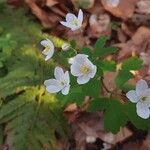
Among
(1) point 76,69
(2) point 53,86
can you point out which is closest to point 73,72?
(1) point 76,69

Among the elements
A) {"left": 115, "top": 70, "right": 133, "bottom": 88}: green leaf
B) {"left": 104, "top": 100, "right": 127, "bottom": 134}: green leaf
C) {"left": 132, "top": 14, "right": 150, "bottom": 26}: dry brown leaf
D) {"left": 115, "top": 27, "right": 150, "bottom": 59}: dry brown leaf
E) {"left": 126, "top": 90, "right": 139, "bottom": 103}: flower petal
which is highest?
{"left": 126, "top": 90, "right": 139, "bottom": 103}: flower petal

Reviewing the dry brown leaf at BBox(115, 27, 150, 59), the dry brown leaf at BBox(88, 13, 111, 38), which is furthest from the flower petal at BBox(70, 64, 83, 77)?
the dry brown leaf at BBox(88, 13, 111, 38)

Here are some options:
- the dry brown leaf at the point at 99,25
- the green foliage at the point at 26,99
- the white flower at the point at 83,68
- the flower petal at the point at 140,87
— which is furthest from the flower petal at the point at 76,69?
the dry brown leaf at the point at 99,25

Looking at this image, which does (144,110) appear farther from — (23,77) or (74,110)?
(23,77)

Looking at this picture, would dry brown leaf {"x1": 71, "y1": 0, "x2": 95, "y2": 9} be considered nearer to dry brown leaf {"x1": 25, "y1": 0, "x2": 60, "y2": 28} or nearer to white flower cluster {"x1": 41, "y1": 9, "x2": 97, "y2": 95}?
dry brown leaf {"x1": 25, "y1": 0, "x2": 60, "y2": 28}

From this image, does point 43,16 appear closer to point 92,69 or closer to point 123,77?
point 123,77
